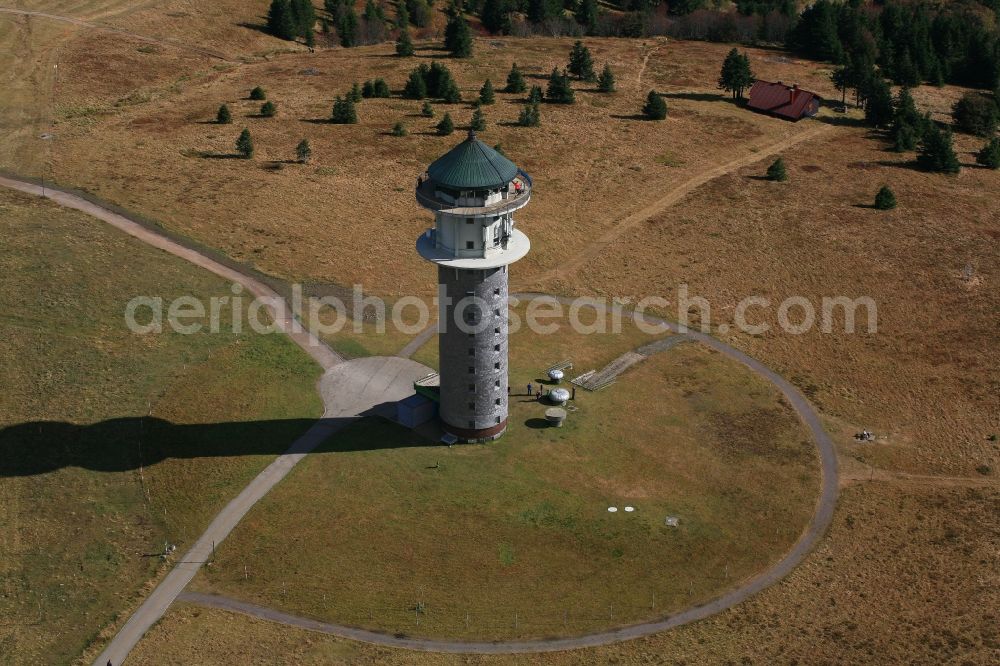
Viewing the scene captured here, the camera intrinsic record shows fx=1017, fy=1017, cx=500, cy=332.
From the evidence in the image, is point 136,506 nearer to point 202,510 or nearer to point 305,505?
point 202,510

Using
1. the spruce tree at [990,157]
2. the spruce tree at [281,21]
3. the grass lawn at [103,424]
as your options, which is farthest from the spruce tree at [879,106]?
the grass lawn at [103,424]

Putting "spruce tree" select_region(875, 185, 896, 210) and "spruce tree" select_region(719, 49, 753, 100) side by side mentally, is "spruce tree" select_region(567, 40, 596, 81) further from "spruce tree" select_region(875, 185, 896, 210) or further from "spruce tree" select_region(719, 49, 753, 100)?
"spruce tree" select_region(875, 185, 896, 210)

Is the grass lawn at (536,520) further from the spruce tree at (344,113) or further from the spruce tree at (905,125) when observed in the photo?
the spruce tree at (344,113)

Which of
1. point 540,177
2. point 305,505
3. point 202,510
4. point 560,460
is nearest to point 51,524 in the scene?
point 202,510

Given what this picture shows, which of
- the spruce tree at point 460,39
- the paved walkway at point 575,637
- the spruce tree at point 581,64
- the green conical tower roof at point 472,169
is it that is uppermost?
the spruce tree at point 460,39

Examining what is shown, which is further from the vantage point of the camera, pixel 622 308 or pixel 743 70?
pixel 743 70

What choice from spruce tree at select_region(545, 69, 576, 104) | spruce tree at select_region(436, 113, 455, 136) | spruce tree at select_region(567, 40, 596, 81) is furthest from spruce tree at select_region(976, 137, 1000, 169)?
spruce tree at select_region(436, 113, 455, 136)
